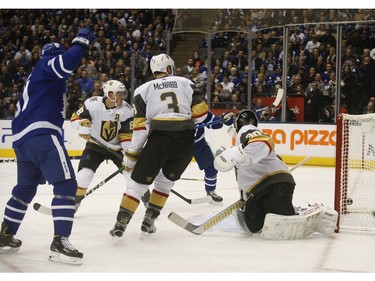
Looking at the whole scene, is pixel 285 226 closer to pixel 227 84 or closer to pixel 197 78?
pixel 227 84

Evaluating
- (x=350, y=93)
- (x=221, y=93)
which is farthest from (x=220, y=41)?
(x=350, y=93)

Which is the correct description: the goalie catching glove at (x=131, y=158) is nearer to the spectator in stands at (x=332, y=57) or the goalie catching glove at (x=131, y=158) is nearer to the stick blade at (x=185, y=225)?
the stick blade at (x=185, y=225)

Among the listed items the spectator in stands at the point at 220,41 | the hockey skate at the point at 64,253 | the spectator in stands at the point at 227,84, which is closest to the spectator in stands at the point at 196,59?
the spectator in stands at the point at 220,41

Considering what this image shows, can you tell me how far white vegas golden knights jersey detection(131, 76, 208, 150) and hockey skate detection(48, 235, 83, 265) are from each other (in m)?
0.81

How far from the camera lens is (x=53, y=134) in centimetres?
324

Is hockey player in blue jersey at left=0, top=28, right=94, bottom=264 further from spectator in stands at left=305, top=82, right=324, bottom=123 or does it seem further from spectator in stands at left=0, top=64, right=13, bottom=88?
spectator in stands at left=0, top=64, right=13, bottom=88

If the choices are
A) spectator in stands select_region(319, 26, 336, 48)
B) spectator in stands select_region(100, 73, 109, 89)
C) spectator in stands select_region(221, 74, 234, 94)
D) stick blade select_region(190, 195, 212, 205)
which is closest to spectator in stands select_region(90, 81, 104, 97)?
spectator in stands select_region(100, 73, 109, 89)

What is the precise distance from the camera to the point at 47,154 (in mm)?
3186

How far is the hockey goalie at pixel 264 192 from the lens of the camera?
3.70m

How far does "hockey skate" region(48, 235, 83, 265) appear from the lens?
10.3 feet

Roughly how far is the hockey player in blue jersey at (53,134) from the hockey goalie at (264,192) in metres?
0.89

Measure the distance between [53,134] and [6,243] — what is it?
0.63 meters

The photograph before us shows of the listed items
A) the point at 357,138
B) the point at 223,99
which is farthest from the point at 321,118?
the point at 357,138

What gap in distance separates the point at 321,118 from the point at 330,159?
515 mm
